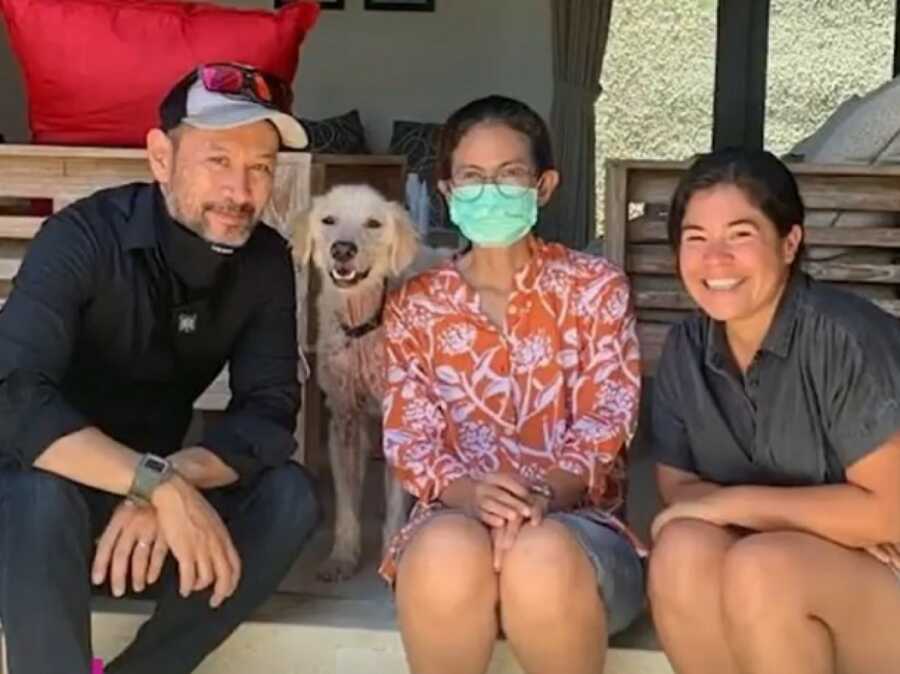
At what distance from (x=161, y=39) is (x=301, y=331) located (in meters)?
0.68

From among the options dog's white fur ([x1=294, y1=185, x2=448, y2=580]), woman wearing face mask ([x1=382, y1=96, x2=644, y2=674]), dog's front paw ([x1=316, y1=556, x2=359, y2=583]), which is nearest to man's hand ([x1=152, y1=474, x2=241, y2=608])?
woman wearing face mask ([x1=382, y1=96, x2=644, y2=674])

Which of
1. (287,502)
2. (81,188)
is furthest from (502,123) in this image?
(81,188)

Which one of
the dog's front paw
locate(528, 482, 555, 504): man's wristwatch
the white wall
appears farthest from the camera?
the white wall

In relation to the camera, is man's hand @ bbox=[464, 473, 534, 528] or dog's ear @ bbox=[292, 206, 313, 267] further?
dog's ear @ bbox=[292, 206, 313, 267]

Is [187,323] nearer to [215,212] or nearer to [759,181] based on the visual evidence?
[215,212]

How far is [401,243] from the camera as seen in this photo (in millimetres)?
2826

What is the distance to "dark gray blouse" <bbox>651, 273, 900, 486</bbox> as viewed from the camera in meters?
1.89

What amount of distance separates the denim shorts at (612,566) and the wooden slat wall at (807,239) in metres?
0.86

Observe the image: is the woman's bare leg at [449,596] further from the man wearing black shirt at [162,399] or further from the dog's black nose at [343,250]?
the dog's black nose at [343,250]

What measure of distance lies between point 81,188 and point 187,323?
727 mm

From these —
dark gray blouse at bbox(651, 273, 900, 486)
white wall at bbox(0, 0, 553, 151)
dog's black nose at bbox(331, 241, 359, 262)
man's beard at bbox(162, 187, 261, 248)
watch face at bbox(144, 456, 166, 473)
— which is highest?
white wall at bbox(0, 0, 553, 151)

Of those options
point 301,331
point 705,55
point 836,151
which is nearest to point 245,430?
point 301,331

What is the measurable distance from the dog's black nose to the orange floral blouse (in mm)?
518

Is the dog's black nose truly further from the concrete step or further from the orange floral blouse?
the concrete step
